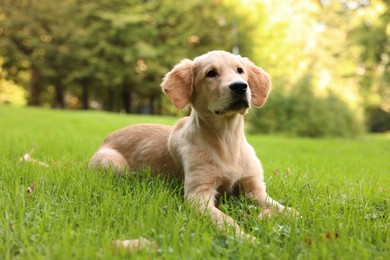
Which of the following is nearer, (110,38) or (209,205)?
(209,205)

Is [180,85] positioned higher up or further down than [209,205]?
higher up

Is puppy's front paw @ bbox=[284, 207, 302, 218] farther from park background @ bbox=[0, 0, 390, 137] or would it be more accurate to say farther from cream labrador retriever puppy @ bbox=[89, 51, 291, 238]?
park background @ bbox=[0, 0, 390, 137]

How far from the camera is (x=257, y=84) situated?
3.86m

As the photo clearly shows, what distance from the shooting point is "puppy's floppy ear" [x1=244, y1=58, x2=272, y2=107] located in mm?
3822

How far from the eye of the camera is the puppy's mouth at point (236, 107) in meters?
3.40

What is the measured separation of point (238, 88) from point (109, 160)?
1.61 m

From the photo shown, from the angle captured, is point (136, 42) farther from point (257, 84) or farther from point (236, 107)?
point (236, 107)

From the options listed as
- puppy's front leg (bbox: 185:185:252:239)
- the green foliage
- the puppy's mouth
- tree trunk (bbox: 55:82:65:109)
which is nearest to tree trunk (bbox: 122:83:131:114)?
tree trunk (bbox: 55:82:65:109)

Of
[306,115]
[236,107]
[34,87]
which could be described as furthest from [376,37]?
[34,87]

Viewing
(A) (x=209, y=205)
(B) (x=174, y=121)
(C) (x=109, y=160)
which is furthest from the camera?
(B) (x=174, y=121)

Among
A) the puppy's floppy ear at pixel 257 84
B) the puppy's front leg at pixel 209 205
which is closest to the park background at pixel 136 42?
the puppy's floppy ear at pixel 257 84

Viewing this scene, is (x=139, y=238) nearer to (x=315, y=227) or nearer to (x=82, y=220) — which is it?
(x=82, y=220)

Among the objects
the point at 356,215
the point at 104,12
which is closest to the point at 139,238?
the point at 356,215

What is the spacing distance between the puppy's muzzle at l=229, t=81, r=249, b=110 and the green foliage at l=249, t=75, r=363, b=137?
11919 millimetres
